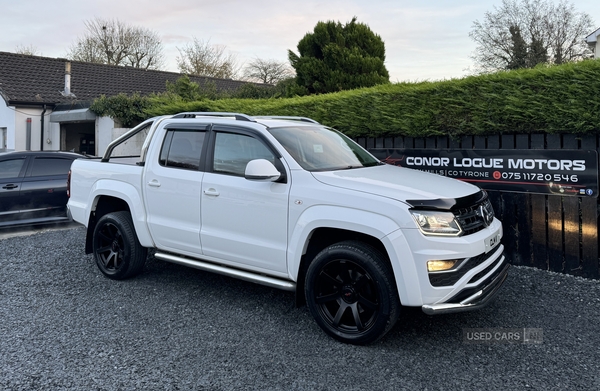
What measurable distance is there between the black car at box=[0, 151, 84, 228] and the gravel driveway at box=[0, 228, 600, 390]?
389 centimetres

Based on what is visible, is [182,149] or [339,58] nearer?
[182,149]

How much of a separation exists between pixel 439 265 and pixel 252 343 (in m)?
1.66

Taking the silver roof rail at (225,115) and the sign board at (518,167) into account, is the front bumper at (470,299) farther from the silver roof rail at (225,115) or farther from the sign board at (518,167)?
the silver roof rail at (225,115)

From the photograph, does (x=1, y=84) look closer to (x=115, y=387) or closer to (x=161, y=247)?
(x=161, y=247)

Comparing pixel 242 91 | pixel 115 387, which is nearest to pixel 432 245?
pixel 115 387

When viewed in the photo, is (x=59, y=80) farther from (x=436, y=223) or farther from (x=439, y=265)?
(x=439, y=265)

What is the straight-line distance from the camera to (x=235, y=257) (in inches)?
181

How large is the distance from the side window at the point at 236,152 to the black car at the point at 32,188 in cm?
597

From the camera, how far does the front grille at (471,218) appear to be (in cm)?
380

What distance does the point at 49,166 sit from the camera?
9586mm

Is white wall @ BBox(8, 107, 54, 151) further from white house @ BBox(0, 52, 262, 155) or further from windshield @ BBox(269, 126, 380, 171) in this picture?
windshield @ BBox(269, 126, 380, 171)

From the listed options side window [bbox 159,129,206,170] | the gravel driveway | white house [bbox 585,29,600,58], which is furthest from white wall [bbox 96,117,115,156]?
white house [bbox 585,29,600,58]

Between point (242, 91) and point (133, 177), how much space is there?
11.2m

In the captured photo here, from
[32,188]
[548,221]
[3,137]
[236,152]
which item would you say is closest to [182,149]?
[236,152]
